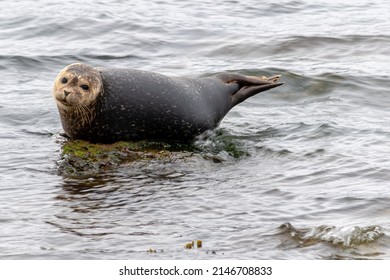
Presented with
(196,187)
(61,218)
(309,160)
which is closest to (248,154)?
(309,160)

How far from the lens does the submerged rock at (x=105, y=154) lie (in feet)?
28.0

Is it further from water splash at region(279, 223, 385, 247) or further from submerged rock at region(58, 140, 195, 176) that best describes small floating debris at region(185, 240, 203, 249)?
submerged rock at region(58, 140, 195, 176)

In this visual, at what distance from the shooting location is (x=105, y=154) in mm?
8766

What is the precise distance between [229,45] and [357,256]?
874cm

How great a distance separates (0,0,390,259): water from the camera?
6.70 metres

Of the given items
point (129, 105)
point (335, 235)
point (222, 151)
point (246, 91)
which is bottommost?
point (222, 151)

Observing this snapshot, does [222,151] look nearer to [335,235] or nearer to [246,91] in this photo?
[246,91]

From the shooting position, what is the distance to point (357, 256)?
249 inches

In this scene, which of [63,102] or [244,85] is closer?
[63,102]

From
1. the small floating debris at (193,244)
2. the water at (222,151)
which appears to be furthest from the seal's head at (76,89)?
the small floating debris at (193,244)

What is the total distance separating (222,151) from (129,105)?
109 centimetres

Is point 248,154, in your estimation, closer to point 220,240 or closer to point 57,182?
point 57,182

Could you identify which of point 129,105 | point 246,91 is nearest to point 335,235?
point 129,105

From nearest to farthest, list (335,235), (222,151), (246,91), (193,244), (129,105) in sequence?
(193,244) → (335,235) → (129,105) → (222,151) → (246,91)
